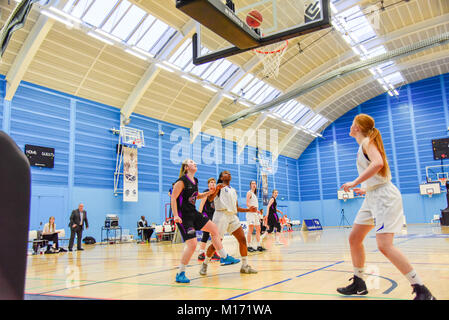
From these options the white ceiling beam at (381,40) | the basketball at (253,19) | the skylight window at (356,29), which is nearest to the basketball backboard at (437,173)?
the skylight window at (356,29)

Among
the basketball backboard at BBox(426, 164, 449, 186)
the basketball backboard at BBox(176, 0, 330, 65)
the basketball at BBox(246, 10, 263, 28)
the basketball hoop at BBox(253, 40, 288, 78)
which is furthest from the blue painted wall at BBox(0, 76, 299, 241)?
the basketball backboard at BBox(426, 164, 449, 186)

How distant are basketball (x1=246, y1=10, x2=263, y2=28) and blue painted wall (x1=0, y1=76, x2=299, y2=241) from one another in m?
13.3

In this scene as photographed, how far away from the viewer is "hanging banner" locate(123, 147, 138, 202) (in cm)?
2046

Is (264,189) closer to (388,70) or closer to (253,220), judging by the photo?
(388,70)

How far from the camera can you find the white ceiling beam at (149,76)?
18.6 meters

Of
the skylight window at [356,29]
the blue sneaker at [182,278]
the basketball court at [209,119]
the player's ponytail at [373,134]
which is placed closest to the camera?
the player's ponytail at [373,134]

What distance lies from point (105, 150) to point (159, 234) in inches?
225

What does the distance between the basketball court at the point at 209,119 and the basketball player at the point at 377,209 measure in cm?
45

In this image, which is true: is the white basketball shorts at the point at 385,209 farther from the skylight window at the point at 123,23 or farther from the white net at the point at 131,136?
the white net at the point at 131,136

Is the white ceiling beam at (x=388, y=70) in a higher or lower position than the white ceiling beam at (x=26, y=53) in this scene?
higher

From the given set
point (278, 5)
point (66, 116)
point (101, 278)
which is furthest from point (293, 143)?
point (101, 278)

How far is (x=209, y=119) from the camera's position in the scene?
85.2 feet

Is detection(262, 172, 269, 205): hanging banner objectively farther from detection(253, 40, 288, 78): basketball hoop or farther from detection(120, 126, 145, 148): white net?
detection(120, 126, 145, 148): white net

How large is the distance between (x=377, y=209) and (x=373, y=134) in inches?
29.5
